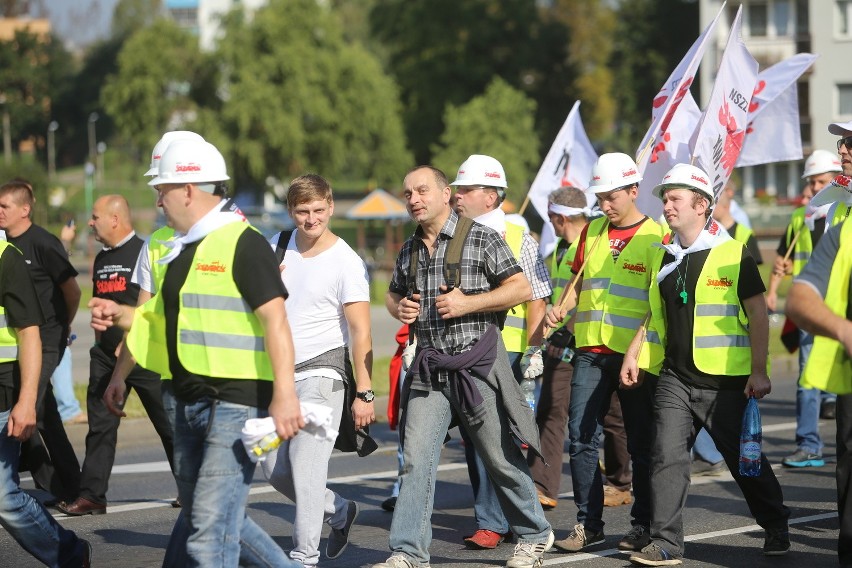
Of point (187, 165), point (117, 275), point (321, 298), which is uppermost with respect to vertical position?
point (187, 165)

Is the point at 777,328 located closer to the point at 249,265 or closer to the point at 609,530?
the point at 609,530

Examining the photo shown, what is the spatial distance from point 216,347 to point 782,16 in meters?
59.7

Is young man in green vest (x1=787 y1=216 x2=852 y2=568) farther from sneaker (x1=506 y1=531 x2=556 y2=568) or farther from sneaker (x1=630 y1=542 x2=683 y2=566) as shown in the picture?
sneaker (x1=506 y1=531 x2=556 y2=568)

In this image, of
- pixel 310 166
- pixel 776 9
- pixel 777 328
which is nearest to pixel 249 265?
pixel 777 328

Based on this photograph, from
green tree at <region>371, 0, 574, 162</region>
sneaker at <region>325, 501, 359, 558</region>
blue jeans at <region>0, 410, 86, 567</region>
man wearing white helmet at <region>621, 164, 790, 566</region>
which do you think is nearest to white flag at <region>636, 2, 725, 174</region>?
man wearing white helmet at <region>621, 164, 790, 566</region>

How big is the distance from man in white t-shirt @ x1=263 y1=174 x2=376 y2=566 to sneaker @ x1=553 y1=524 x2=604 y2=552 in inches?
51.4

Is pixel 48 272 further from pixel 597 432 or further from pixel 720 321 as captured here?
pixel 720 321

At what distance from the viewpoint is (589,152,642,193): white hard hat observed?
716 cm

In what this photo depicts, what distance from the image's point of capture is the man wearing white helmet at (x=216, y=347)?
16.1ft

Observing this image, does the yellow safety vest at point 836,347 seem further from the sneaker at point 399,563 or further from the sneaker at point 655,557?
the sneaker at point 399,563

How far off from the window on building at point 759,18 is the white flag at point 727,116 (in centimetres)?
5474

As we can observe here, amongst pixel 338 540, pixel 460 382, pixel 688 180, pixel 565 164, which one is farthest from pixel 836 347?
pixel 565 164

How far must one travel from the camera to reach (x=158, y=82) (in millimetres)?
49875

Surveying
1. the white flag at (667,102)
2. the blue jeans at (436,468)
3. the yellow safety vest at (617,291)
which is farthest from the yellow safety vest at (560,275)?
the blue jeans at (436,468)
